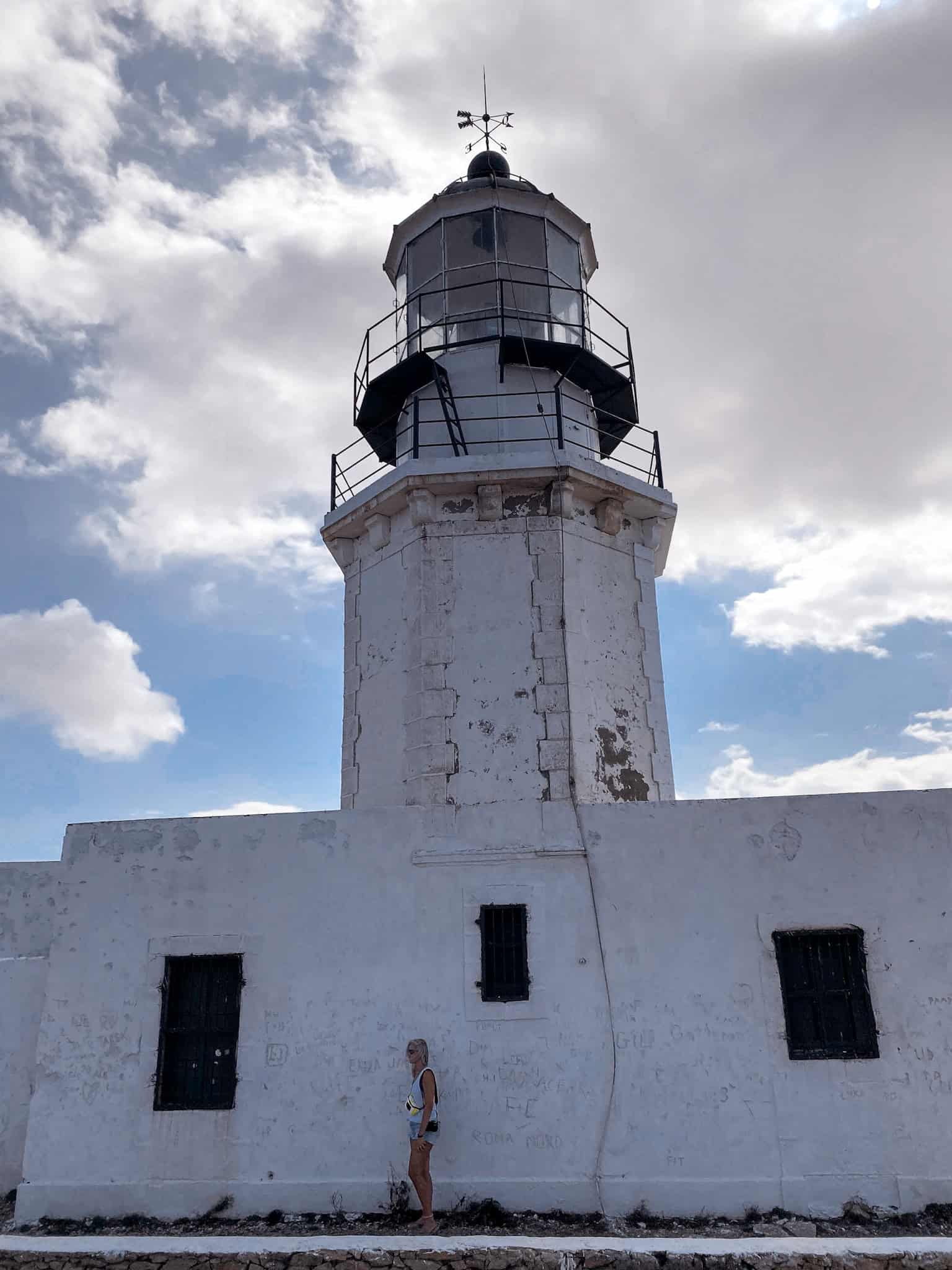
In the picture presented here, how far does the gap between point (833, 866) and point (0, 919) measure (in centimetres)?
886

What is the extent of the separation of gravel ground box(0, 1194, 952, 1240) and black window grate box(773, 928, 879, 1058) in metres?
1.26

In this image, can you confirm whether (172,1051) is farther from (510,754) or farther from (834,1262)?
(834,1262)

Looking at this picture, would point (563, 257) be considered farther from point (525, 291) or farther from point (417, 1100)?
point (417, 1100)

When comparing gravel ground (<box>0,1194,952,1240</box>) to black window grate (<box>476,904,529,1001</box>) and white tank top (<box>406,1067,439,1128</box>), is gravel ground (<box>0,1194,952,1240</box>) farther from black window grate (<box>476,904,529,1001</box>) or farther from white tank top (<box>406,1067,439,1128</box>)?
black window grate (<box>476,904,529,1001</box>)

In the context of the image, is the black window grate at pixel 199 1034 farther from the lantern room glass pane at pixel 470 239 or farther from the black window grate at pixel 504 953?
the lantern room glass pane at pixel 470 239

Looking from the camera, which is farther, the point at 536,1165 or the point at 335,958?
the point at 335,958

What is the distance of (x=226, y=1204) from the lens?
880 cm

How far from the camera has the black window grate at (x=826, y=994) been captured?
869 cm

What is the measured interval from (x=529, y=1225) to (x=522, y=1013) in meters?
1.69

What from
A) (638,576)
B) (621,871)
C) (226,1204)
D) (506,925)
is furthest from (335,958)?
(638,576)

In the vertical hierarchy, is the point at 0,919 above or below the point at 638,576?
below

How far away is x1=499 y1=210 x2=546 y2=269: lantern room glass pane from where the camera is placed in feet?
43.0

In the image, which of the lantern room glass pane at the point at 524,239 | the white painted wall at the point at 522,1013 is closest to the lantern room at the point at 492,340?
the lantern room glass pane at the point at 524,239

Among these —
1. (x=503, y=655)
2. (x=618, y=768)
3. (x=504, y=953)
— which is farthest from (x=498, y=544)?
(x=504, y=953)
